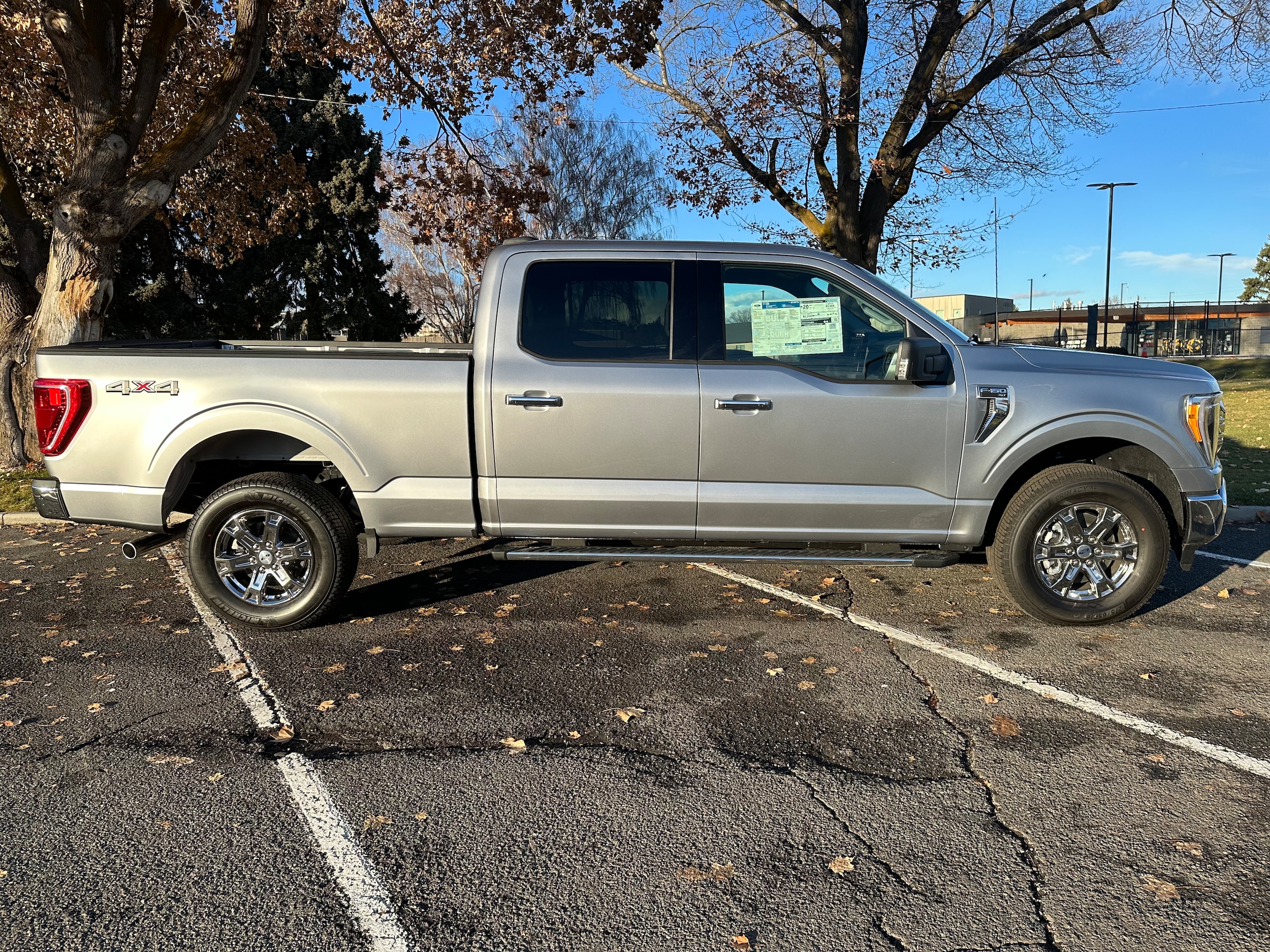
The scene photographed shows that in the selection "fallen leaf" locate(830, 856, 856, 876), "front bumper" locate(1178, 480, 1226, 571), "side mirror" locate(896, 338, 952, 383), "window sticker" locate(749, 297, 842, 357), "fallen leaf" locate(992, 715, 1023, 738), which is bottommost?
"fallen leaf" locate(830, 856, 856, 876)

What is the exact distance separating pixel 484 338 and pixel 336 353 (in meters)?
1.24

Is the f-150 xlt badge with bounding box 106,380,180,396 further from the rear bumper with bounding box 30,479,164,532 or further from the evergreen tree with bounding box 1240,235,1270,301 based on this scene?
the evergreen tree with bounding box 1240,235,1270,301

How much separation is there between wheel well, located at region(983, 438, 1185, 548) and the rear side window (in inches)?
84.8

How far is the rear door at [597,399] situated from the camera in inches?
186

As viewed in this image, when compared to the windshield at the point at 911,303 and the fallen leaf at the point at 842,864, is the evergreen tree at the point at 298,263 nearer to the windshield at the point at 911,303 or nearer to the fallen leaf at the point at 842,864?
the windshield at the point at 911,303

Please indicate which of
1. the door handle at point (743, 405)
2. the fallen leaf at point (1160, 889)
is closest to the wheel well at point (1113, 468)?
the door handle at point (743, 405)

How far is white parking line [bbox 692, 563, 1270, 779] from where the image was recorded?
3.47 meters

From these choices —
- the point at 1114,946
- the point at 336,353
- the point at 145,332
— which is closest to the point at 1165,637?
the point at 1114,946

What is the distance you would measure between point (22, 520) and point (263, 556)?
471 cm

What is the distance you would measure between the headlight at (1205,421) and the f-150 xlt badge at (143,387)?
18.4ft

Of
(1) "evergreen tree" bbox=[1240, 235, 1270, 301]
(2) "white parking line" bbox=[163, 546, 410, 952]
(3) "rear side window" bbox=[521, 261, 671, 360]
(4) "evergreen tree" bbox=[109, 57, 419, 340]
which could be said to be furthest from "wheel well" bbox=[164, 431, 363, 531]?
(1) "evergreen tree" bbox=[1240, 235, 1270, 301]

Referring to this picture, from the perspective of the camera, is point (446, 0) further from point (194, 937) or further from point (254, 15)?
point (194, 937)

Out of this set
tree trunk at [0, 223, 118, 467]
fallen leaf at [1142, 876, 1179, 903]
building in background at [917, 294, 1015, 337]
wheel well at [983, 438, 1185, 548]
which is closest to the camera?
fallen leaf at [1142, 876, 1179, 903]

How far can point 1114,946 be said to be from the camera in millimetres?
2396
